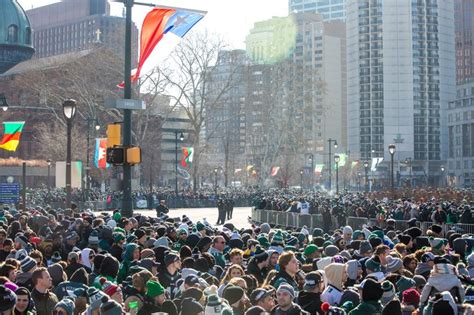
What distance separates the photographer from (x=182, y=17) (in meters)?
23.7

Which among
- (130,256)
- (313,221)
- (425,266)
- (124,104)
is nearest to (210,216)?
(313,221)

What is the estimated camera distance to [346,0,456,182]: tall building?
147 m

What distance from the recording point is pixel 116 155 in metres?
20.6

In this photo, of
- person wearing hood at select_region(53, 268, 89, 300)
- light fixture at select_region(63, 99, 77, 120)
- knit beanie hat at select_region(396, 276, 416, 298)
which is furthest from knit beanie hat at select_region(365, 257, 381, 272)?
light fixture at select_region(63, 99, 77, 120)

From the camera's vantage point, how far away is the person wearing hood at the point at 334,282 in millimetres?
9289

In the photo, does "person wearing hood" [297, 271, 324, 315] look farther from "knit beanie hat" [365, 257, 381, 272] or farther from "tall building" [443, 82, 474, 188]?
"tall building" [443, 82, 474, 188]

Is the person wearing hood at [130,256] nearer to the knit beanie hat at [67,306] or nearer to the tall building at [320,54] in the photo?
the knit beanie hat at [67,306]

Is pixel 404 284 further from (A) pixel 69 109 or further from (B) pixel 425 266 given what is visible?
(A) pixel 69 109

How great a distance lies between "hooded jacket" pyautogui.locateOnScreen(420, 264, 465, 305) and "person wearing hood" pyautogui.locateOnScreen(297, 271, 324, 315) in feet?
3.91

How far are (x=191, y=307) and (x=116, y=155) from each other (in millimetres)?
12539

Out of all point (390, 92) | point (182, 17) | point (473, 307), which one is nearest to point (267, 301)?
point (473, 307)

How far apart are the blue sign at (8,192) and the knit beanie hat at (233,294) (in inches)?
978

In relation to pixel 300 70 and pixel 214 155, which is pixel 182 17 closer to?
pixel 300 70

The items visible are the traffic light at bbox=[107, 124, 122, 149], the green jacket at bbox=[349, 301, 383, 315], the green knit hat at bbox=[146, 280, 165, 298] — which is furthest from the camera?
the traffic light at bbox=[107, 124, 122, 149]
